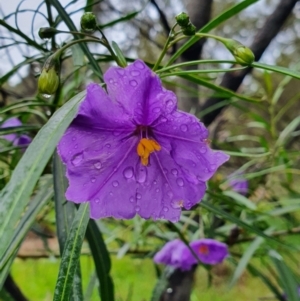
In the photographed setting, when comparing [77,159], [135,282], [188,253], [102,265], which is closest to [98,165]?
[77,159]

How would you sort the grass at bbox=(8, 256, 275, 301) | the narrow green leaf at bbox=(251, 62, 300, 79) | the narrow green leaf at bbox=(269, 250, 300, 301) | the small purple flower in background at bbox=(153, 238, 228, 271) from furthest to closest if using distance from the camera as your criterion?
the grass at bbox=(8, 256, 275, 301)
the small purple flower in background at bbox=(153, 238, 228, 271)
the narrow green leaf at bbox=(269, 250, 300, 301)
the narrow green leaf at bbox=(251, 62, 300, 79)

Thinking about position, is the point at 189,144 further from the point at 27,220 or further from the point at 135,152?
the point at 27,220

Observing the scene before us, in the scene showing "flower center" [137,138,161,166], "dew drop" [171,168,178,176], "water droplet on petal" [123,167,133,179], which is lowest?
"water droplet on petal" [123,167,133,179]

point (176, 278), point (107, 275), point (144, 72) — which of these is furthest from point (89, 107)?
point (176, 278)

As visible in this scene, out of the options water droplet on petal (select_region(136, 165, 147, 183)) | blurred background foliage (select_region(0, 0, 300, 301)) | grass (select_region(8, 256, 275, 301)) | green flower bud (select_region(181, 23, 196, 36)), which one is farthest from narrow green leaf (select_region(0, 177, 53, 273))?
grass (select_region(8, 256, 275, 301))

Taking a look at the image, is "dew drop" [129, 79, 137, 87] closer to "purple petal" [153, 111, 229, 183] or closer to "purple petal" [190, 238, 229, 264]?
"purple petal" [153, 111, 229, 183]

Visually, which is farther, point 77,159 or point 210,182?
point 210,182
